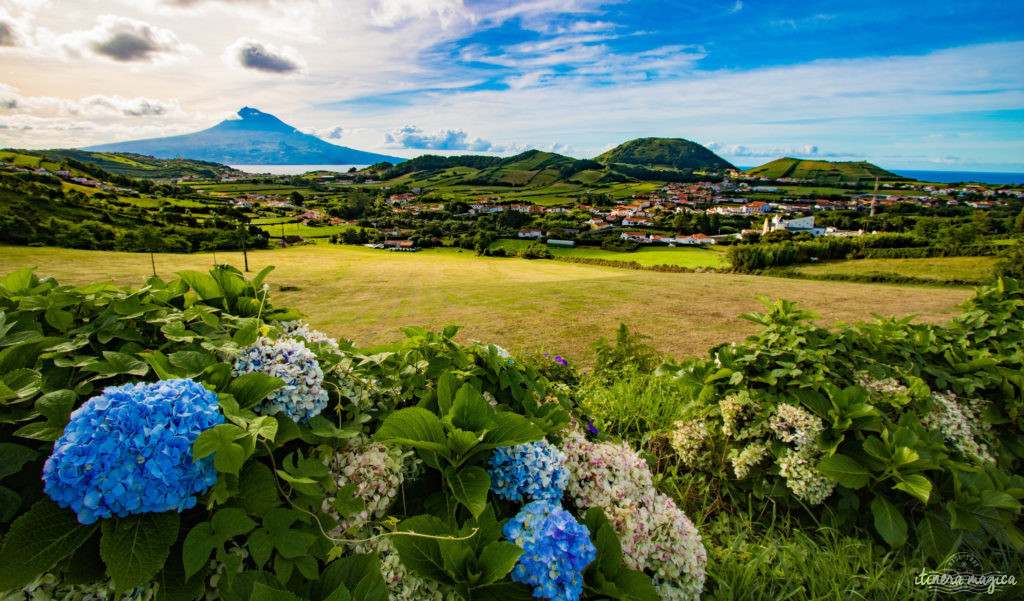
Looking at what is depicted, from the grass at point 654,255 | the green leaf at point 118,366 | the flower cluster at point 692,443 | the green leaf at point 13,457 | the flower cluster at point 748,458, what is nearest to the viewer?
the green leaf at point 13,457

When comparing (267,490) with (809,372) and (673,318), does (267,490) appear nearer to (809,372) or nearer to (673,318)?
(809,372)

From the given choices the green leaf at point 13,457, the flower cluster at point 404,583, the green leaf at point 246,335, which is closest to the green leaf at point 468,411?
the flower cluster at point 404,583

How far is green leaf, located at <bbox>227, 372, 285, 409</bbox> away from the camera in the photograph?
141 centimetres

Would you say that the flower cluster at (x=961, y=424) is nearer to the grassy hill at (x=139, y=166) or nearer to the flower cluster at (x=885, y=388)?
the flower cluster at (x=885, y=388)

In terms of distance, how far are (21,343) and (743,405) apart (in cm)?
387

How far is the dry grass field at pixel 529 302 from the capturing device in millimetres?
15391

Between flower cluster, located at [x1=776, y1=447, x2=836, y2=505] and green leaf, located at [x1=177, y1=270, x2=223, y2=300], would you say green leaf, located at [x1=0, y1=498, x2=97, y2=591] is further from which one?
flower cluster, located at [x1=776, y1=447, x2=836, y2=505]

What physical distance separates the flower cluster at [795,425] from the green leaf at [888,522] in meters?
0.45

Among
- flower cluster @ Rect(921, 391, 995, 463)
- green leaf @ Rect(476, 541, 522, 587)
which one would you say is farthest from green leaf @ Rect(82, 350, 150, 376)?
flower cluster @ Rect(921, 391, 995, 463)

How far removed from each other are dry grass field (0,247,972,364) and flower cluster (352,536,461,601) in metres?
8.96

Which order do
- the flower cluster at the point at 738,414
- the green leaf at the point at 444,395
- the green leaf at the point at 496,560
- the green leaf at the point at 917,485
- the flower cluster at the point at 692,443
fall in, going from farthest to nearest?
the flower cluster at the point at 692,443
the flower cluster at the point at 738,414
the green leaf at the point at 917,485
the green leaf at the point at 444,395
the green leaf at the point at 496,560

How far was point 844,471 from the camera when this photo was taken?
2.52 meters

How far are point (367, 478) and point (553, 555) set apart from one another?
702mm

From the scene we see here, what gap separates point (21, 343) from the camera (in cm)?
144
